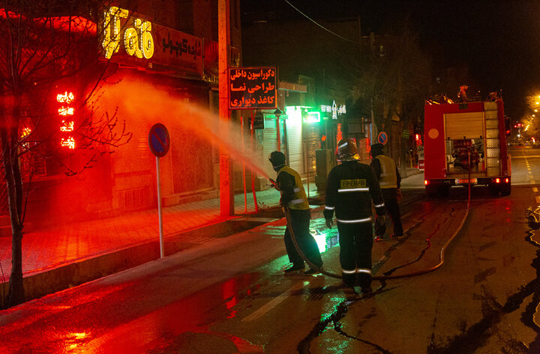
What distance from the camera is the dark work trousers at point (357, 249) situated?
673 centimetres

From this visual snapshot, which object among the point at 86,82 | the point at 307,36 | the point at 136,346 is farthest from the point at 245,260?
the point at 307,36

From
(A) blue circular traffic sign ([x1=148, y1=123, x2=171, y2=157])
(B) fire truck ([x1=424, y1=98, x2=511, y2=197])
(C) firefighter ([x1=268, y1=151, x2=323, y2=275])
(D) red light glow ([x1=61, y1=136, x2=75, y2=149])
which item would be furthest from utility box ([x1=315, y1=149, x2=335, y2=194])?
(C) firefighter ([x1=268, y1=151, x2=323, y2=275])

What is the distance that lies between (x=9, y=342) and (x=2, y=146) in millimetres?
3070

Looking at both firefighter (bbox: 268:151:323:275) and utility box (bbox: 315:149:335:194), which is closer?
firefighter (bbox: 268:151:323:275)

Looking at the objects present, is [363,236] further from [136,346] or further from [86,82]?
[86,82]

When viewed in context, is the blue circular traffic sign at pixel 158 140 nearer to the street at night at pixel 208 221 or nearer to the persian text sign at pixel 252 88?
the street at night at pixel 208 221

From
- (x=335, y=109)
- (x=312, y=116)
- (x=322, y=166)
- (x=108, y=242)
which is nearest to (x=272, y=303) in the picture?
(x=108, y=242)

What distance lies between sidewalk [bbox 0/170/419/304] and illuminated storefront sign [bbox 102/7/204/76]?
14.3ft

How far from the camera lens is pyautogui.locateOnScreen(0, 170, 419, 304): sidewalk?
8859mm

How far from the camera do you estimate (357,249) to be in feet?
22.3

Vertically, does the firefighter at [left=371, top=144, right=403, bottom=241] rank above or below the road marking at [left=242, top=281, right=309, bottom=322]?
above

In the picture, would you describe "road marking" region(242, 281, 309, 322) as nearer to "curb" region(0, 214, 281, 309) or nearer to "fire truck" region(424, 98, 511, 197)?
"curb" region(0, 214, 281, 309)

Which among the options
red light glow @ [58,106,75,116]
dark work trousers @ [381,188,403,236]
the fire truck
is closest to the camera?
red light glow @ [58,106,75,116]

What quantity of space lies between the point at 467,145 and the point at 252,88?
27.8ft
